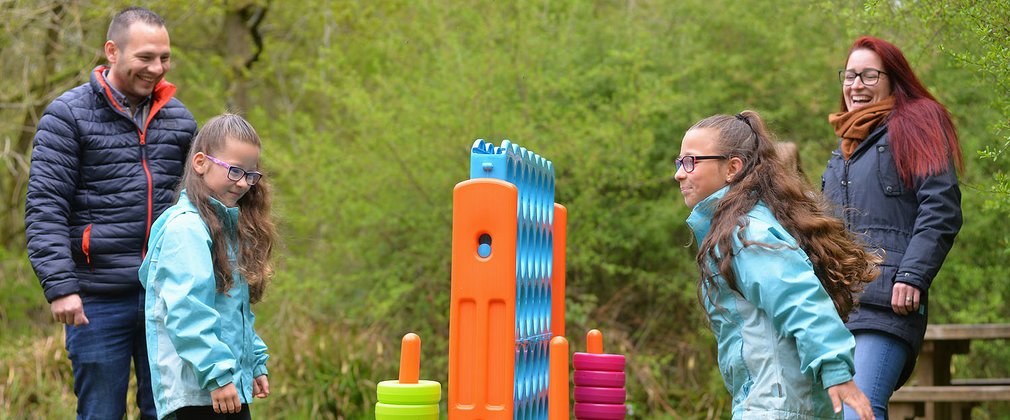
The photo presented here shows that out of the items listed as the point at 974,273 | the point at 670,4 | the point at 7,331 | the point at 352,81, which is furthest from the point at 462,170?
the point at 7,331

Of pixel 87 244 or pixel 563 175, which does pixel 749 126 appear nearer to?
pixel 87 244

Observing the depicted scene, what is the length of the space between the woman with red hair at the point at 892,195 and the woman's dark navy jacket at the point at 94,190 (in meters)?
2.54

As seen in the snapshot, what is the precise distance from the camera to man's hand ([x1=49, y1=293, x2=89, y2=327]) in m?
3.79

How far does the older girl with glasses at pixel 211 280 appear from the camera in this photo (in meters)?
3.21

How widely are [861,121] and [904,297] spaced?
0.69 meters

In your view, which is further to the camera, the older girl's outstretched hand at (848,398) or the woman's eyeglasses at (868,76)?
the woman's eyeglasses at (868,76)

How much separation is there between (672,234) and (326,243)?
8.44 feet

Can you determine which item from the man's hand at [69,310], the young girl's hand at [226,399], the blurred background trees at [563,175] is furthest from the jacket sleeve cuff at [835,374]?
the blurred background trees at [563,175]

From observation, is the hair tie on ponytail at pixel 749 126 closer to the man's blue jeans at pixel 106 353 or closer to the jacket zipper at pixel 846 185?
the jacket zipper at pixel 846 185

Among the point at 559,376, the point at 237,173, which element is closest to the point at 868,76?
the point at 559,376

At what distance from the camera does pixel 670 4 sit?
8.57 m

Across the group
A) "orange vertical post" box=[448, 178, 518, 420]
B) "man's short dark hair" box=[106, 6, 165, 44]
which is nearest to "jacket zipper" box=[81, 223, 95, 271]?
"man's short dark hair" box=[106, 6, 165, 44]

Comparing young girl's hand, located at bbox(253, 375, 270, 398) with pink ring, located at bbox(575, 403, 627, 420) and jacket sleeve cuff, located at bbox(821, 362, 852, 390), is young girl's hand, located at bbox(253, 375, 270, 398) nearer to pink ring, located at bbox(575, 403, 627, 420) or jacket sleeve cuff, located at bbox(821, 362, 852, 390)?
pink ring, located at bbox(575, 403, 627, 420)

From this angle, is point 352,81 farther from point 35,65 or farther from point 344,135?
point 35,65
